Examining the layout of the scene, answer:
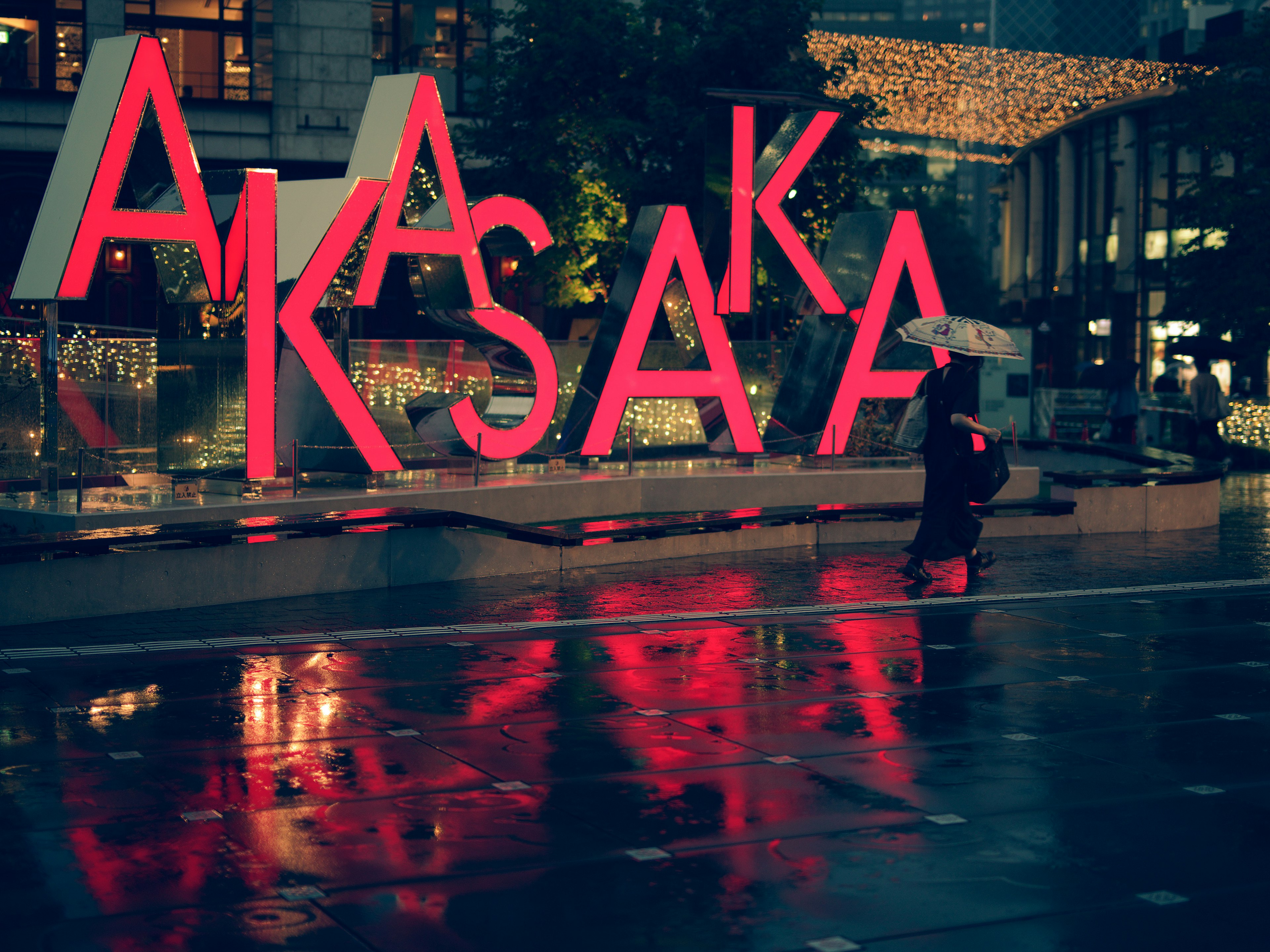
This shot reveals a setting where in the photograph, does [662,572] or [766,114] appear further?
[766,114]

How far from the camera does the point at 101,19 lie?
29.3 meters

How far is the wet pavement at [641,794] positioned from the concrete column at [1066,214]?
52684 mm

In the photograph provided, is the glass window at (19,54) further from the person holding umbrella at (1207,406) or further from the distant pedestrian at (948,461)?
the distant pedestrian at (948,461)

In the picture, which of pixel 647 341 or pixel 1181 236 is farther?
pixel 1181 236

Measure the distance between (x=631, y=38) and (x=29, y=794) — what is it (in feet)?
80.3

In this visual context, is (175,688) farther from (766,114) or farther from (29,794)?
(766,114)

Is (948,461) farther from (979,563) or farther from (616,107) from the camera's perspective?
(616,107)

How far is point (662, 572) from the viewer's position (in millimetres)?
13711

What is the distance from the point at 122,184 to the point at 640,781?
8.69m

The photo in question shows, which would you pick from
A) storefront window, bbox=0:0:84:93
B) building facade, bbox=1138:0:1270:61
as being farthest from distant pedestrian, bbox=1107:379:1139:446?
storefront window, bbox=0:0:84:93

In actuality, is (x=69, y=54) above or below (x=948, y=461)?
above

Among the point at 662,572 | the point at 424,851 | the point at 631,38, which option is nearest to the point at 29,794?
the point at 424,851

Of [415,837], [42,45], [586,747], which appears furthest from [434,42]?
[415,837]

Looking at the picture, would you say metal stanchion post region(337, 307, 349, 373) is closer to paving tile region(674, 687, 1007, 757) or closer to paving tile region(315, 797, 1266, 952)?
paving tile region(674, 687, 1007, 757)
